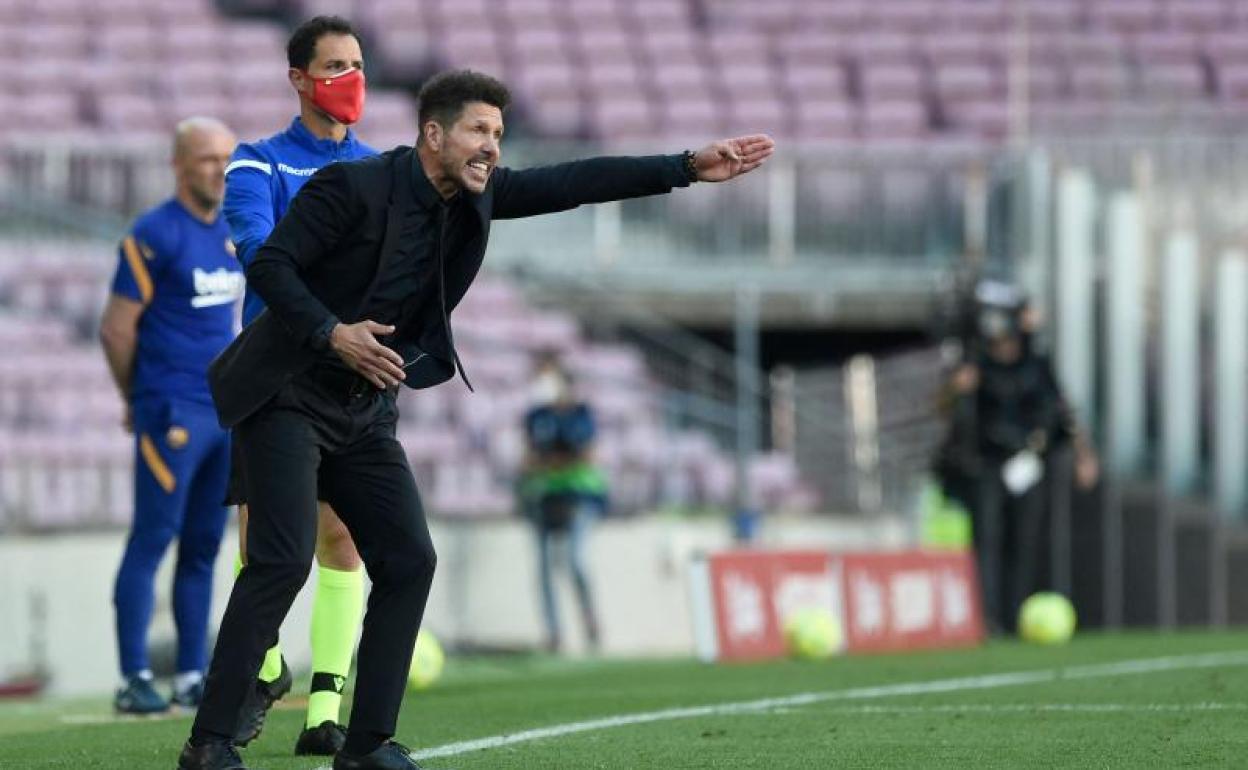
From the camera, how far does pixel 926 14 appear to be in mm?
24641

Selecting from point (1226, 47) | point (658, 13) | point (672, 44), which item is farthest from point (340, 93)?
point (1226, 47)

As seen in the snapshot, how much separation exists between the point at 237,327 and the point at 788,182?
1128cm

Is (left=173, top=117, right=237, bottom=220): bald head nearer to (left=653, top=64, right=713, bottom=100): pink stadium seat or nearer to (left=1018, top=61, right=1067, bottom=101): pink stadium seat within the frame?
(left=653, top=64, right=713, bottom=100): pink stadium seat

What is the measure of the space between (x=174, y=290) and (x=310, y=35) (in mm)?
2390

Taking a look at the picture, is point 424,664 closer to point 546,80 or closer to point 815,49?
point 546,80

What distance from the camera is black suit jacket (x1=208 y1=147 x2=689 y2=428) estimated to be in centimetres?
588

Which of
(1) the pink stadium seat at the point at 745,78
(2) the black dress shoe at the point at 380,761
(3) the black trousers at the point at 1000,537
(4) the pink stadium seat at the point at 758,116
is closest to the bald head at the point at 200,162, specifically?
(2) the black dress shoe at the point at 380,761

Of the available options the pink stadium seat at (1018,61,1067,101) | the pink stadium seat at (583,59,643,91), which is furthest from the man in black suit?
the pink stadium seat at (583,59,643,91)

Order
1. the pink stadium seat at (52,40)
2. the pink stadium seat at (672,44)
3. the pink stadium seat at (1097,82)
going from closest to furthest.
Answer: the pink stadium seat at (1097,82), the pink stadium seat at (52,40), the pink stadium seat at (672,44)

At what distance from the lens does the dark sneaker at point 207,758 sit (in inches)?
228

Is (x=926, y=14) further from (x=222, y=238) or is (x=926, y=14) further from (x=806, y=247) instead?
(x=222, y=238)

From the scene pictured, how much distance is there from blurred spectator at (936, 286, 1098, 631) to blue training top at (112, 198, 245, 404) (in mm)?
8049

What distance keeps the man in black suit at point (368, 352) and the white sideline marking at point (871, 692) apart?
97 centimetres

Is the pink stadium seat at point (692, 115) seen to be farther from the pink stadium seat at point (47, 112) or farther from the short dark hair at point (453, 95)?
the short dark hair at point (453, 95)
